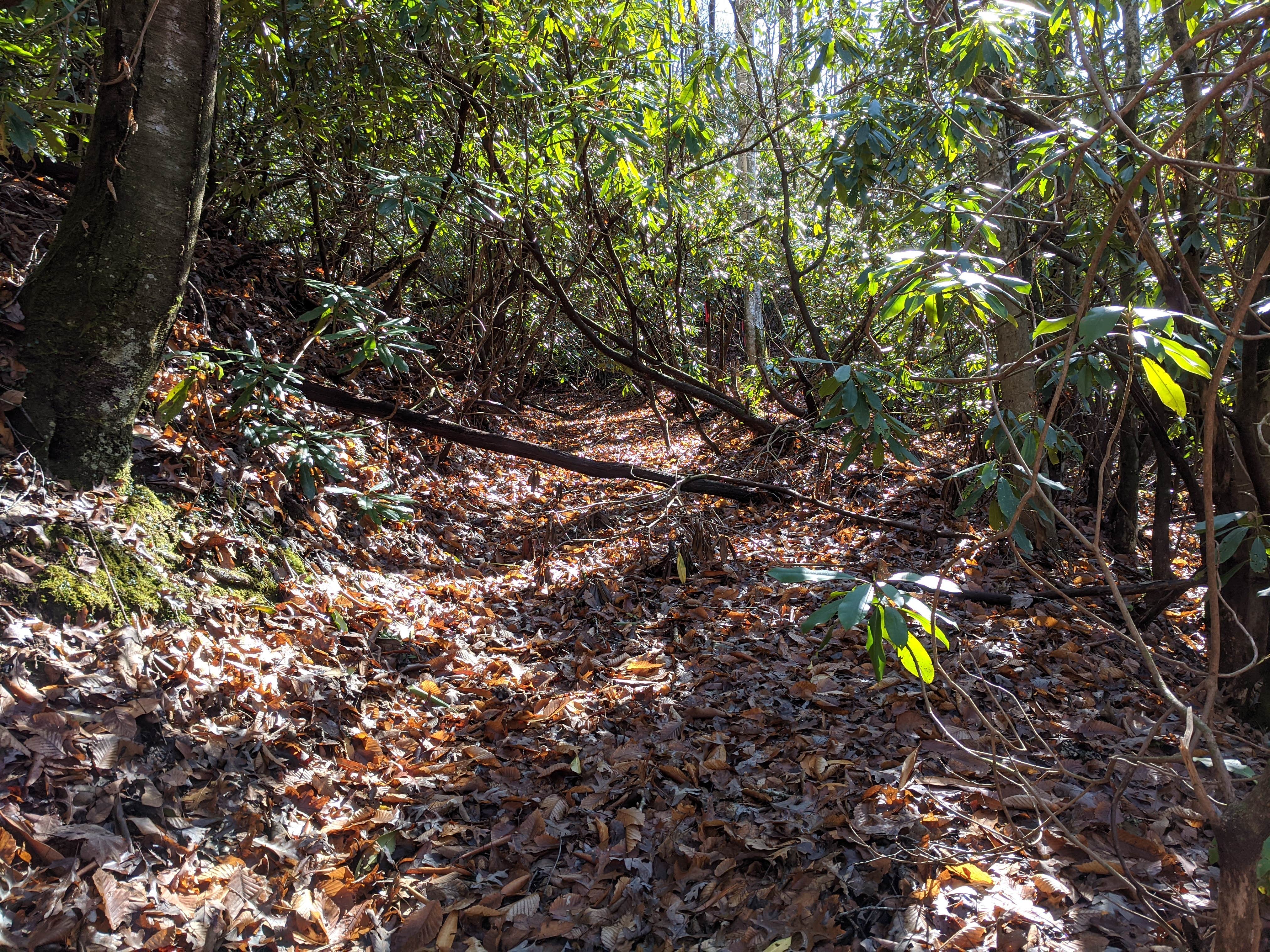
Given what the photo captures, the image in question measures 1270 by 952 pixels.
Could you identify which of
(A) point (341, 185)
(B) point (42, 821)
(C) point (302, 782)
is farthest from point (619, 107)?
(B) point (42, 821)

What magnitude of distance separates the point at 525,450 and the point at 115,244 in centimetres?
282

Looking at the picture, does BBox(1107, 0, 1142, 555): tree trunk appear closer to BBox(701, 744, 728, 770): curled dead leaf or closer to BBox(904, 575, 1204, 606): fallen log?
BBox(904, 575, 1204, 606): fallen log

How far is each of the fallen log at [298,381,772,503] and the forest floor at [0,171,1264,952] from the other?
0.81 meters

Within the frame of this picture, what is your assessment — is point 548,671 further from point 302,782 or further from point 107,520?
point 107,520

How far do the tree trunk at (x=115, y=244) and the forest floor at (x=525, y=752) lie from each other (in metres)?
0.27

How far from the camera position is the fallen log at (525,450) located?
4.86 metres

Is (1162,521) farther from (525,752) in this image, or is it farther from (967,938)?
(525,752)

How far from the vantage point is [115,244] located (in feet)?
9.23

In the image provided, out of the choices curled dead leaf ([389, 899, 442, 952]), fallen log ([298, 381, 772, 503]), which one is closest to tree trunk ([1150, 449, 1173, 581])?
fallen log ([298, 381, 772, 503])

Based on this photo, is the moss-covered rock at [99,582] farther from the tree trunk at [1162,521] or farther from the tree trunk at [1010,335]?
the tree trunk at [1162,521]

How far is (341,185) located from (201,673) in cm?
477

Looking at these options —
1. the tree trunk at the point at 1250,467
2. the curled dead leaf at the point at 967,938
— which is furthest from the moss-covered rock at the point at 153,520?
the tree trunk at the point at 1250,467

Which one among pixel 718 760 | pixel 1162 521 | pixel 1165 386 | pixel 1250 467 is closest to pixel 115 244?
pixel 718 760

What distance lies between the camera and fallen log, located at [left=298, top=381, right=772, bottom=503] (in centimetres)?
486
